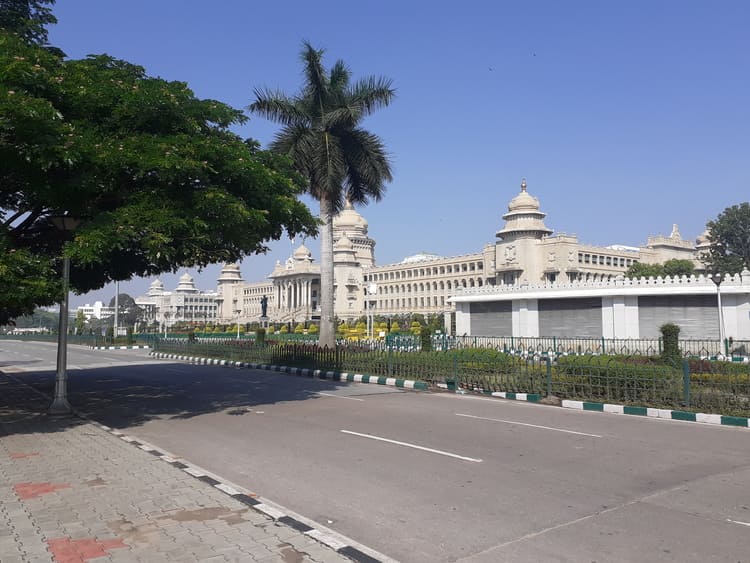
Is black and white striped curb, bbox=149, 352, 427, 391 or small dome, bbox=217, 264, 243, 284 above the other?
small dome, bbox=217, 264, 243, 284

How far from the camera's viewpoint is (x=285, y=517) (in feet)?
18.4

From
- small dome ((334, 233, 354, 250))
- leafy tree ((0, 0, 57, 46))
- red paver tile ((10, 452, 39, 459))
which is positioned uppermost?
small dome ((334, 233, 354, 250))

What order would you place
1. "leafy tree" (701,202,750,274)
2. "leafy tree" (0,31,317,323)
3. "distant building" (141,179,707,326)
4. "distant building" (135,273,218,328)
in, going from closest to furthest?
"leafy tree" (0,31,317,323) < "leafy tree" (701,202,750,274) < "distant building" (141,179,707,326) < "distant building" (135,273,218,328)

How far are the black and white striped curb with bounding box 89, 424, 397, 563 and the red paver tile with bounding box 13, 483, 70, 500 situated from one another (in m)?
1.40

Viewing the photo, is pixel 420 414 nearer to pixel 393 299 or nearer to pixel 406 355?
pixel 406 355

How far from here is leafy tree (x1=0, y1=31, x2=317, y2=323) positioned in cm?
933

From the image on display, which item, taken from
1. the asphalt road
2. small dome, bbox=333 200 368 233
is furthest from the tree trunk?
small dome, bbox=333 200 368 233

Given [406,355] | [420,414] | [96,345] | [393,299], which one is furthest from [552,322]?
[393,299]

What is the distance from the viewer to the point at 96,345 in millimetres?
56344

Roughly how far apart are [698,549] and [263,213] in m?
8.98

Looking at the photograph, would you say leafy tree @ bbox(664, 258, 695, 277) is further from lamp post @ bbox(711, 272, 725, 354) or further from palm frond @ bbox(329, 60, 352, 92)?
palm frond @ bbox(329, 60, 352, 92)

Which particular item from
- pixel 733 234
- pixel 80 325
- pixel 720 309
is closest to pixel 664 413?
pixel 720 309

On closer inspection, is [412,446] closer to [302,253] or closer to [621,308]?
[621,308]

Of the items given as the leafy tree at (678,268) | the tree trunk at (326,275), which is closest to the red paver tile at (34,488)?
the tree trunk at (326,275)
